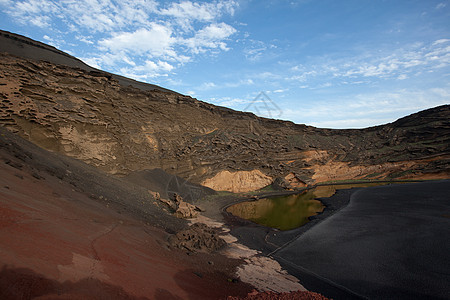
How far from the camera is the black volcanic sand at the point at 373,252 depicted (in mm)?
6422

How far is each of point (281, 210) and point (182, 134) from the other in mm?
13820

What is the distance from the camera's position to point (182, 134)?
1030 inches

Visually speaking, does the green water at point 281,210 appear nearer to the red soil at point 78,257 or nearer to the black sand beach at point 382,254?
the black sand beach at point 382,254

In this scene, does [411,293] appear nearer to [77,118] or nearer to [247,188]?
[77,118]

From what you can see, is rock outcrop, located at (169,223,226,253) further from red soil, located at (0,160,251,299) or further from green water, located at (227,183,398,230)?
green water, located at (227,183,398,230)

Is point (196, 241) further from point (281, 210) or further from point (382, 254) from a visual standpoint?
point (281, 210)

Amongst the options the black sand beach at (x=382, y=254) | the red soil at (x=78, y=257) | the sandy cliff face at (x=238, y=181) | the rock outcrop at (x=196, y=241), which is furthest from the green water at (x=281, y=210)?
the red soil at (x=78, y=257)

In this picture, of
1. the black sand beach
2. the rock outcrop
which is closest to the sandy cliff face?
the black sand beach

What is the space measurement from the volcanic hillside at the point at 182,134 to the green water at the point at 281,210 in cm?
546

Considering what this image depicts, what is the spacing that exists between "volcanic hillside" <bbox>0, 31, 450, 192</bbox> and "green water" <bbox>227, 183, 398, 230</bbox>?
5.46m

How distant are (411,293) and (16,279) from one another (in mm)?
8474

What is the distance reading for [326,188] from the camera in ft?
102

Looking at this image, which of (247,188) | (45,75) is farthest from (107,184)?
(247,188)

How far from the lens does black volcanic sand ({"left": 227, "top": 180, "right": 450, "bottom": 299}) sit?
21.1 feet
